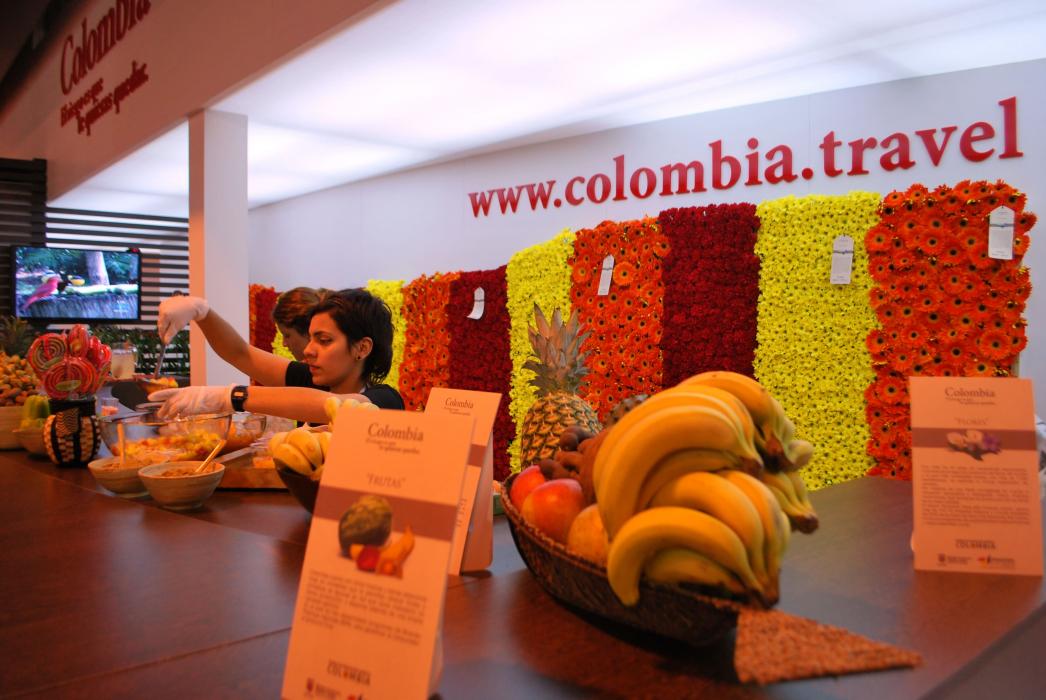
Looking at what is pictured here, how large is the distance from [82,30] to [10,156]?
375 centimetres

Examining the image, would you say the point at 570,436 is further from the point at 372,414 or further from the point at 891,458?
the point at 891,458

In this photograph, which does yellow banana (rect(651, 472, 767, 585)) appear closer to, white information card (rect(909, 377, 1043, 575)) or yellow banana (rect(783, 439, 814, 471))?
yellow banana (rect(783, 439, 814, 471))

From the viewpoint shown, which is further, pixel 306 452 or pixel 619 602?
pixel 306 452

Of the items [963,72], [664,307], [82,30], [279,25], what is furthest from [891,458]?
[82,30]

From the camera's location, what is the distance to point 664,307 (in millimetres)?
4418

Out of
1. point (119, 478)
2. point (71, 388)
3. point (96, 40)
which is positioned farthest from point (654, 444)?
point (96, 40)

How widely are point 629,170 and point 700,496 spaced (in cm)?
582

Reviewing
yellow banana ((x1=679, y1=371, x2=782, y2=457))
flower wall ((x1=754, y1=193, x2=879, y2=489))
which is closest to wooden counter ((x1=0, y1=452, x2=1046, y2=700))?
yellow banana ((x1=679, y1=371, x2=782, y2=457))

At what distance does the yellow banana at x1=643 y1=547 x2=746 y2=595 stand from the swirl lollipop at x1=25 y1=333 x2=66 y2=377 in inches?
86.7

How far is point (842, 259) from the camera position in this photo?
3793 mm

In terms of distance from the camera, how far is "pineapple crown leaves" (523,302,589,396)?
1.90 metres

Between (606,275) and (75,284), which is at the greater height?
(75,284)

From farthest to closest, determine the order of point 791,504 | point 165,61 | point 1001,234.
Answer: point 165,61 → point 1001,234 → point 791,504

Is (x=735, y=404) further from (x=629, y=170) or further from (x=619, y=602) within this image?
(x=629, y=170)
